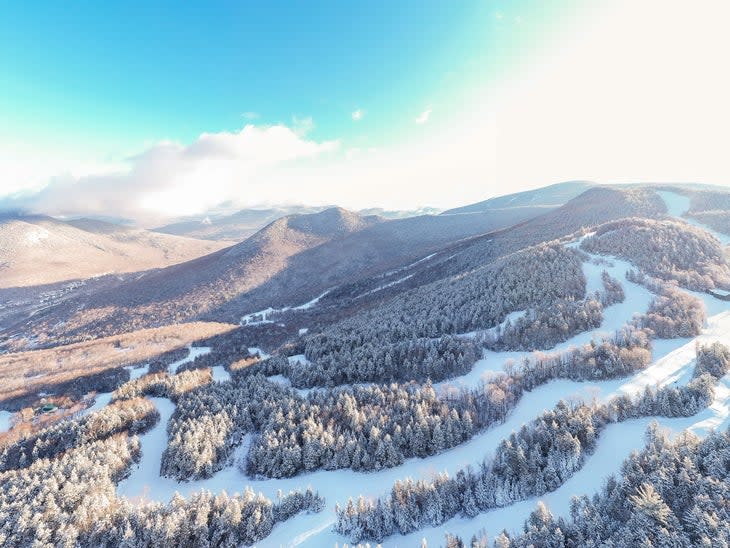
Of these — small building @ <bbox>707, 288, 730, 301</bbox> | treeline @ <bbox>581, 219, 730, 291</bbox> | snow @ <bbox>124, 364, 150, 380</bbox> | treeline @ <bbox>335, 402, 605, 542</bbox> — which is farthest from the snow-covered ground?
snow @ <bbox>124, 364, 150, 380</bbox>

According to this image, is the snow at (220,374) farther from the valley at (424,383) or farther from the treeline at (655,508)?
the treeline at (655,508)

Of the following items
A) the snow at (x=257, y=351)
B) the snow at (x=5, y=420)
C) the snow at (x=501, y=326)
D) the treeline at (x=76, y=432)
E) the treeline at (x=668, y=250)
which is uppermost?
the treeline at (x=668, y=250)

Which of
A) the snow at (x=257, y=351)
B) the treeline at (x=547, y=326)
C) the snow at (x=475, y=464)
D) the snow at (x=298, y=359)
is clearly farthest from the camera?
the snow at (x=257, y=351)

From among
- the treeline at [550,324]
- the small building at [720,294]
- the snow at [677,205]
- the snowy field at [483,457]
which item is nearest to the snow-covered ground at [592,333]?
the snowy field at [483,457]

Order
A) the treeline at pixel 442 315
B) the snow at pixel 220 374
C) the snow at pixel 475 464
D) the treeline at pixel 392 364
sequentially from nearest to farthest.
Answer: the snow at pixel 475 464 → the treeline at pixel 392 364 → the treeline at pixel 442 315 → the snow at pixel 220 374

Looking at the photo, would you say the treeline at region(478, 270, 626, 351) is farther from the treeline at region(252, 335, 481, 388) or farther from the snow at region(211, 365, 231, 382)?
the snow at region(211, 365, 231, 382)

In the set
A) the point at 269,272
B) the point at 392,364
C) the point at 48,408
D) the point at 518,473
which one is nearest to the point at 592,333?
the point at 392,364
